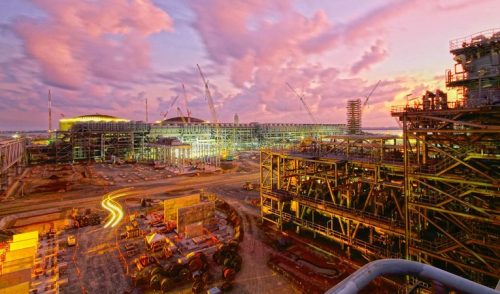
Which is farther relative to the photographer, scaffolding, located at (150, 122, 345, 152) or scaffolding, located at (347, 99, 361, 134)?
scaffolding, located at (150, 122, 345, 152)

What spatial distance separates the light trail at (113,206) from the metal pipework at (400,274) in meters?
36.2

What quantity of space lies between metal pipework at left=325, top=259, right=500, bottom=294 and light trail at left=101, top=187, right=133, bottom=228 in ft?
119

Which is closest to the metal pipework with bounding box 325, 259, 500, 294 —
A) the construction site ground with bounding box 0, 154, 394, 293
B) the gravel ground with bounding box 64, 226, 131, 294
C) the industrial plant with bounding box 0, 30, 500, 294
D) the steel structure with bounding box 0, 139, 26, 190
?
the industrial plant with bounding box 0, 30, 500, 294

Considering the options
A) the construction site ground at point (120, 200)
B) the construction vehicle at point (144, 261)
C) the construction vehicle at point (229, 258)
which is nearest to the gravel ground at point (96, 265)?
the construction site ground at point (120, 200)

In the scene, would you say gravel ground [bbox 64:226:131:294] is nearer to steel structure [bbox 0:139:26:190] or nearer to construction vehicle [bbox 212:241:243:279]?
construction vehicle [bbox 212:241:243:279]

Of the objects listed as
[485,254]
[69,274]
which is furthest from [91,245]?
[485,254]

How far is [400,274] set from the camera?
3955 mm

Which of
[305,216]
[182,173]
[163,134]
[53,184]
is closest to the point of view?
[305,216]

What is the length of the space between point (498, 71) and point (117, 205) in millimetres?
50253

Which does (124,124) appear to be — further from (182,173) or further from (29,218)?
(29,218)

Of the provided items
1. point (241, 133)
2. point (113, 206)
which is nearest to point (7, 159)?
point (113, 206)

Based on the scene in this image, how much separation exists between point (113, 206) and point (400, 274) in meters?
45.2

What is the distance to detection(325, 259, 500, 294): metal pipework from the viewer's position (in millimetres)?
3371

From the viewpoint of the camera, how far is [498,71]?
22984 mm
